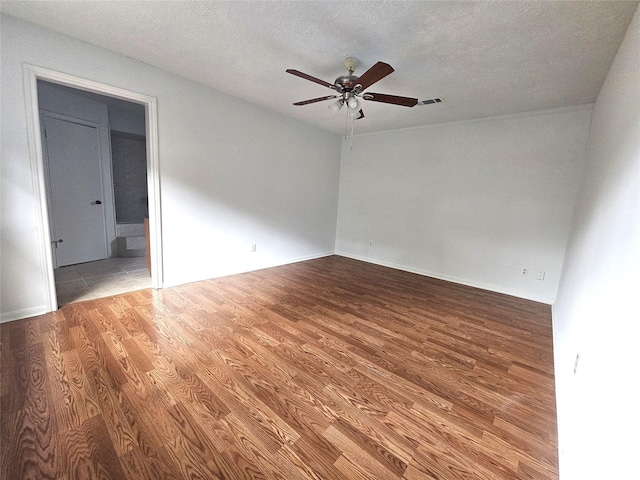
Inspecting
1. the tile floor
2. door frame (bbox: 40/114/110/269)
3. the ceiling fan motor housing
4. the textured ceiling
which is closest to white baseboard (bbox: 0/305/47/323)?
the tile floor

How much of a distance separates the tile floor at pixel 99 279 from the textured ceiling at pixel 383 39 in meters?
2.48

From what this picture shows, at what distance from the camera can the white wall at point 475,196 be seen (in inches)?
130

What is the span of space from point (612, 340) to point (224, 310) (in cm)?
271

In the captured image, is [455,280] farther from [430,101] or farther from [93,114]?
[93,114]

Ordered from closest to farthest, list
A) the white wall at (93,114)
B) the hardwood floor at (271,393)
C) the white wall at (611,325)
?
the white wall at (611,325) → the hardwood floor at (271,393) → the white wall at (93,114)

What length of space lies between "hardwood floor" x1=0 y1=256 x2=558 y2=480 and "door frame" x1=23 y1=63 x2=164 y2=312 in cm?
47

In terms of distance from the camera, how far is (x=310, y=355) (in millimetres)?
2041

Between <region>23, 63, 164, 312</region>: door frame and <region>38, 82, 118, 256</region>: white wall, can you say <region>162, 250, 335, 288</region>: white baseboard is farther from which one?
<region>38, 82, 118, 256</region>: white wall

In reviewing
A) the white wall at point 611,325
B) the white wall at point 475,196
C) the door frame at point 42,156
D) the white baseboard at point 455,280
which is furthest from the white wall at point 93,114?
the white wall at point 611,325

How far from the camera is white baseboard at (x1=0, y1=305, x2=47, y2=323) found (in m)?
2.25

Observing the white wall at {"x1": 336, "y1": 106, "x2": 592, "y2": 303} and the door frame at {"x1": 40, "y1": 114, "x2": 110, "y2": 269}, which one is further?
the door frame at {"x1": 40, "y1": 114, "x2": 110, "y2": 269}

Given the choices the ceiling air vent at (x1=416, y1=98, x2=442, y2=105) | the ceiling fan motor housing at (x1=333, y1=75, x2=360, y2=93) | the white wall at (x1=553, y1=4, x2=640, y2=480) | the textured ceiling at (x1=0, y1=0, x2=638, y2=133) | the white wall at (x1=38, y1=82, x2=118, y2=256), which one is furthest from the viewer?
the white wall at (x1=38, y1=82, x2=118, y2=256)

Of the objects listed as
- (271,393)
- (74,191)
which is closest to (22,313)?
(74,191)

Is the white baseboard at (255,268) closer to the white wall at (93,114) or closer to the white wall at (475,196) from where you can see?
the white wall at (475,196)
